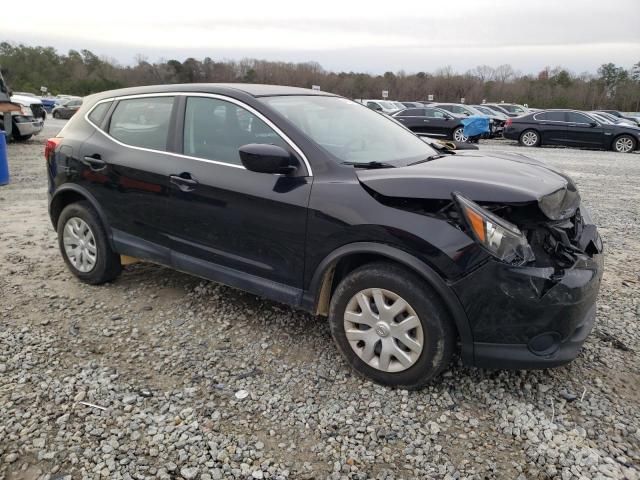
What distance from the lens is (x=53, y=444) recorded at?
98.6 inches

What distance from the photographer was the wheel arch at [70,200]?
4.12 meters

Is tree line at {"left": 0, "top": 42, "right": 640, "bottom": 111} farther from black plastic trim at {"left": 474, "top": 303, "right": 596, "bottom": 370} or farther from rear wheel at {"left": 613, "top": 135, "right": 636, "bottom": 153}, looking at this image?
black plastic trim at {"left": 474, "top": 303, "right": 596, "bottom": 370}

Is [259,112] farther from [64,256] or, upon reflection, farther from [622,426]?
[622,426]

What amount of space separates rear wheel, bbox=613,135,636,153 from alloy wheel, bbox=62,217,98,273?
19.3 m

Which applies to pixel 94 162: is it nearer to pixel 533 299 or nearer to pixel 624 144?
pixel 533 299

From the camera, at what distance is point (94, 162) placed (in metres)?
4.08

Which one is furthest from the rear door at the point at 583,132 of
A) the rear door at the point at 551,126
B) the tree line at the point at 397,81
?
the tree line at the point at 397,81

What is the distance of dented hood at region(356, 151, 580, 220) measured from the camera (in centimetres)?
264

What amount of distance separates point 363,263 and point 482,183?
0.81m

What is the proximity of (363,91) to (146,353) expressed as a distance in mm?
74853

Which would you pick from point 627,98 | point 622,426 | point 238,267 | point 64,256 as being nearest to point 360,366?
point 238,267

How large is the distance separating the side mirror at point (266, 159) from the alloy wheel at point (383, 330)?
2.87 ft

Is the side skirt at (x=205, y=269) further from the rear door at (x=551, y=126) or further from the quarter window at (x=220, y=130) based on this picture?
the rear door at (x=551, y=126)

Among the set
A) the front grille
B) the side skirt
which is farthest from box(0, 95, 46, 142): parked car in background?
the side skirt
